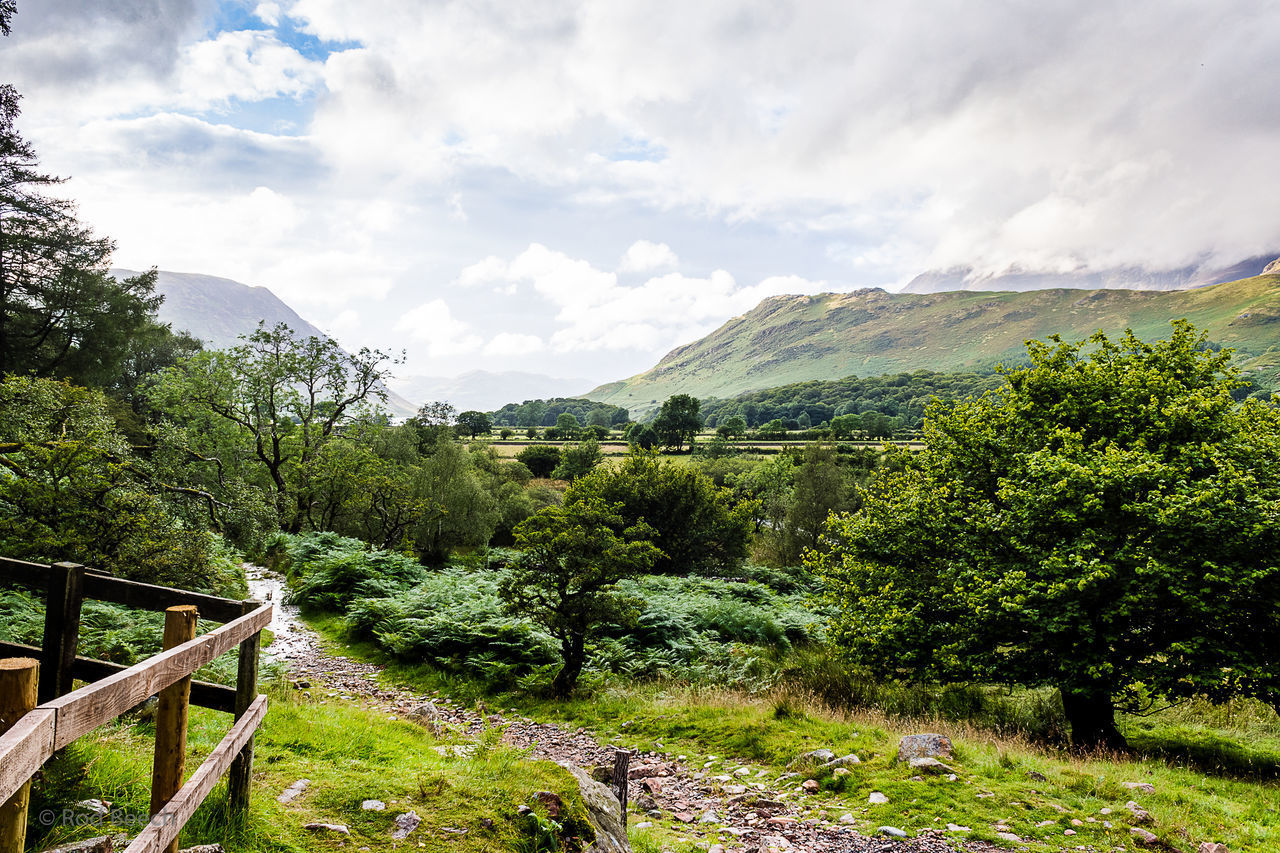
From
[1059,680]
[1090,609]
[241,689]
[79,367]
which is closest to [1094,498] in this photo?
[1090,609]

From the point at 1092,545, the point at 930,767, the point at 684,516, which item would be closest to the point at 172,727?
the point at 930,767

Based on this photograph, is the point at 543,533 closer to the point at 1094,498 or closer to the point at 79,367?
the point at 1094,498

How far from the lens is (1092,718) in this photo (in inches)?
447

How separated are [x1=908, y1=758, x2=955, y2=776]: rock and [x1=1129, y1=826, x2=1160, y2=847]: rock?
2024 millimetres

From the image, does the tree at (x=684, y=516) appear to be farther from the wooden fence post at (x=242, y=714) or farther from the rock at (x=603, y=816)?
the wooden fence post at (x=242, y=714)

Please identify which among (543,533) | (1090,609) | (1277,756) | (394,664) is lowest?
(394,664)

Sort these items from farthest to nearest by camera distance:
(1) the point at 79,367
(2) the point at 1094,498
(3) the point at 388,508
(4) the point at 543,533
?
(1) the point at 79,367 < (3) the point at 388,508 < (4) the point at 543,533 < (2) the point at 1094,498

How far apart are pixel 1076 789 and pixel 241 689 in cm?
959

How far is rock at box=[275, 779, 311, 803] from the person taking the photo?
5.19 meters

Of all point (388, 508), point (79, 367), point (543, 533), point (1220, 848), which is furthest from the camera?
point (79, 367)

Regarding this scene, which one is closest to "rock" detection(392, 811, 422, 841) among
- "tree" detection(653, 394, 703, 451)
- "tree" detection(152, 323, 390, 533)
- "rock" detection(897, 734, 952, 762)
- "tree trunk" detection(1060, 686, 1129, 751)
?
"rock" detection(897, 734, 952, 762)

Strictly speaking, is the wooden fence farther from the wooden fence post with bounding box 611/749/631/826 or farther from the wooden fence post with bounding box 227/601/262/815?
the wooden fence post with bounding box 611/749/631/826

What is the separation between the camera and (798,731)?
34.1 feet

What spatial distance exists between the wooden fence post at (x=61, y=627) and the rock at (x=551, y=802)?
3.76m
